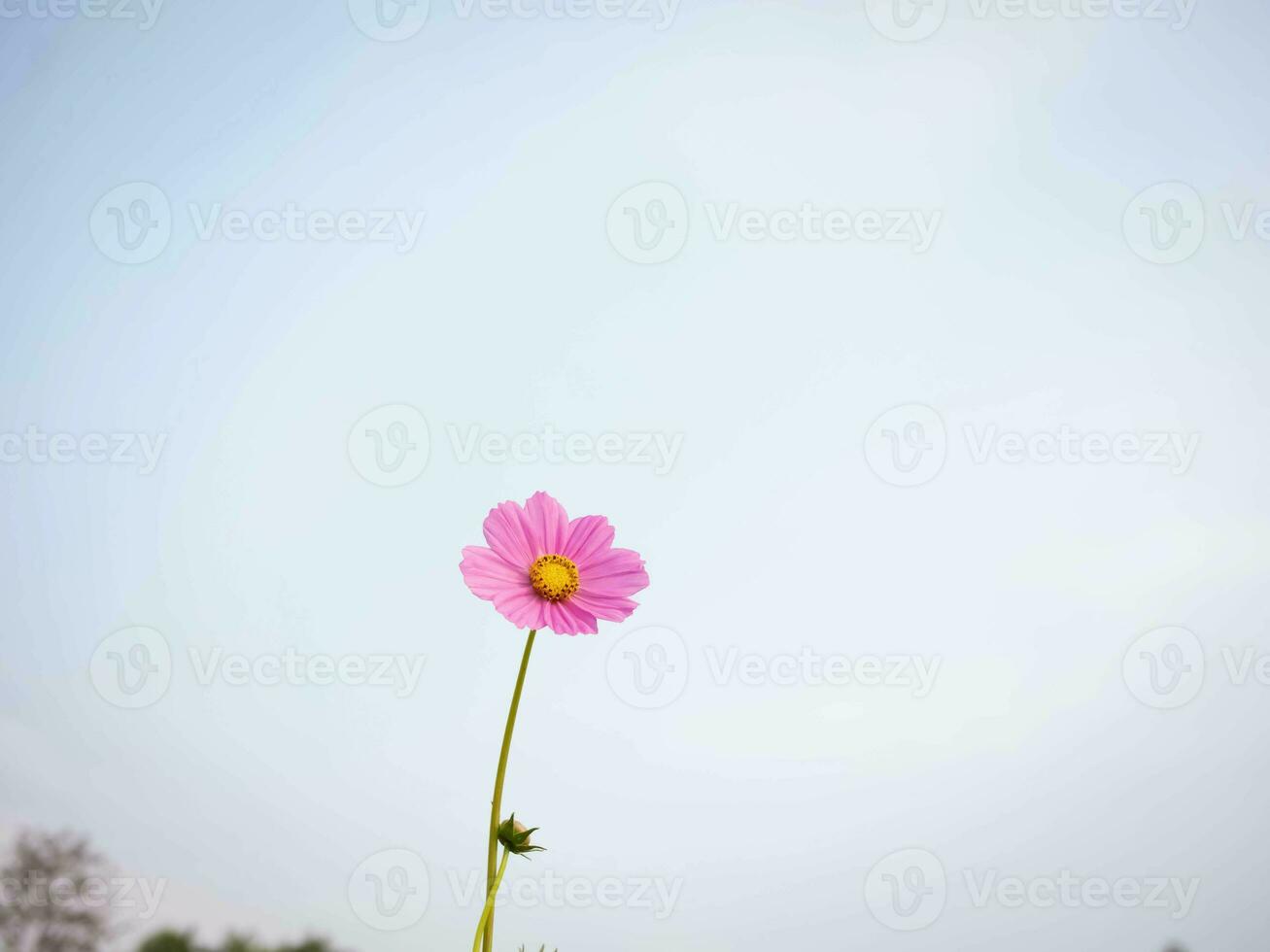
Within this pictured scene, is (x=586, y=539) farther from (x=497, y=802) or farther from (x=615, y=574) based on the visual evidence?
(x=497, y=802)

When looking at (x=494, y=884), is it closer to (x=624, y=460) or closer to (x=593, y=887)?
(x=593, y=887)

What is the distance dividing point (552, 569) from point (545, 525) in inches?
1.6

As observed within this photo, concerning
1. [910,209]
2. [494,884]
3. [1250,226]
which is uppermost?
[1250,226]

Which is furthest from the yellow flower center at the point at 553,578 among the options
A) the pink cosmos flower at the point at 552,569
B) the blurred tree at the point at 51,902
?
the blurred tree at the point at 51,902

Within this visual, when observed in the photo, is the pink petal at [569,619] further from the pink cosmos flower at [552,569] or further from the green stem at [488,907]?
the green stem at [488,907]

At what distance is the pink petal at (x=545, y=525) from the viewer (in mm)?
687

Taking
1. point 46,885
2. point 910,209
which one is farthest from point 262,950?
point 910,209

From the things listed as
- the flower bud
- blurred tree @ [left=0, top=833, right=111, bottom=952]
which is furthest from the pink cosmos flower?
blurred tree @ [left=0, top=833, right=111, bottom=952]

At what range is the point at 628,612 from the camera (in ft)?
2.08

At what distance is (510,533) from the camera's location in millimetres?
684

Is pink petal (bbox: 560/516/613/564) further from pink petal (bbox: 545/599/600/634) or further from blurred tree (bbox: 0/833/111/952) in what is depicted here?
blurred tree (bbox: 0/833/111/952)

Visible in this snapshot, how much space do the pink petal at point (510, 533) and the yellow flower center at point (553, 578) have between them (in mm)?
10

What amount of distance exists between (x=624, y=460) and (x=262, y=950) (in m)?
6.26

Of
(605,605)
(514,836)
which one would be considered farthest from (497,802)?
(605,605)
